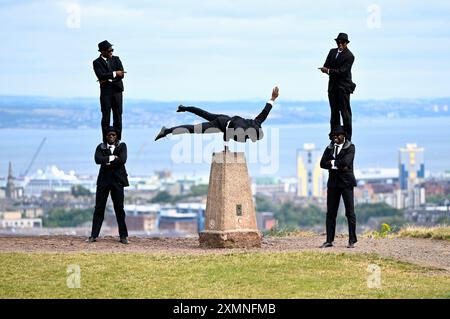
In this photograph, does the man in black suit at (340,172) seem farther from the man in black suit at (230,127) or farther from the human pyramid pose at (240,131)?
the man in black suit at (230,127)

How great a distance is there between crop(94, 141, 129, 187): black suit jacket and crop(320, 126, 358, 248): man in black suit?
3.35m

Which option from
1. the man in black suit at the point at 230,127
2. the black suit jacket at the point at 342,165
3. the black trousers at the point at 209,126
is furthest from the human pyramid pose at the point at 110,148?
the black suit jacket at the point at 342,165

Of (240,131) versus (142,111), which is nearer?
(240,131)

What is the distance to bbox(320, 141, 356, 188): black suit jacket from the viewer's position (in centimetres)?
2767

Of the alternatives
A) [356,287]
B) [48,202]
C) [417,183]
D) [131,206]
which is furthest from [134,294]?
[417,183]

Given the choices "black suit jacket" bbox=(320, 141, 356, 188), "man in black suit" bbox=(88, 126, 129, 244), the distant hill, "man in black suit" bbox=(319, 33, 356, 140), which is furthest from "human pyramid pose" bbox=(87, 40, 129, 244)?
the distant hill

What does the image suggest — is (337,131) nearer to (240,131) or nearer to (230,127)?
(240,131)

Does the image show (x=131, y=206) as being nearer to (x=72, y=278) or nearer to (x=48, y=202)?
(x=48, y=202)

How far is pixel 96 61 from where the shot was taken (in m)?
29.2

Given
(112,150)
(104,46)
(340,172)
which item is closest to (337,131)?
(340,172)

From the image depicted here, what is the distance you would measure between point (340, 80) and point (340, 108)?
0.49 meters

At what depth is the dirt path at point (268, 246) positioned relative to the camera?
27.4m

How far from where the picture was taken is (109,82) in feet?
96.1

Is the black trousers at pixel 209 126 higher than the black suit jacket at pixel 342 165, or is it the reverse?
the black trousers at pixel 209 126
